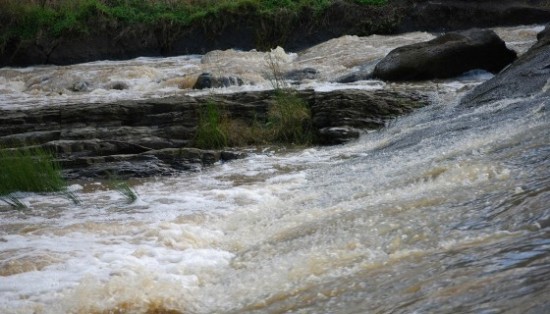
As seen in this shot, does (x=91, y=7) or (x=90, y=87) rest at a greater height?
(x=91, y=7)

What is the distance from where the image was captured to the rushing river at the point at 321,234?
256 cm

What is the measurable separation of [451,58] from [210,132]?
3.72 metres

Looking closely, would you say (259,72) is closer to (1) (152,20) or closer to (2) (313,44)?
(2) (313,44)

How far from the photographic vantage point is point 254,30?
56.2 ft

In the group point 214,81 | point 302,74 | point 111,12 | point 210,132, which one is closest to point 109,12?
point 111,12

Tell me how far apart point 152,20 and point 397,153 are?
42.4ft

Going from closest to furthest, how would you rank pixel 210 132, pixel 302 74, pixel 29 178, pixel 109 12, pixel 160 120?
pixel 29 178
pixel 210 132
pixel 160 120
pixel 302 74
pixel 109 12

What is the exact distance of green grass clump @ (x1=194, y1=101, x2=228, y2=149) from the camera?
313 inches

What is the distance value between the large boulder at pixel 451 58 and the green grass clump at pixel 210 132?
310cm

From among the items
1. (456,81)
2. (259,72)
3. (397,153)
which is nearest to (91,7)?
(259,72)

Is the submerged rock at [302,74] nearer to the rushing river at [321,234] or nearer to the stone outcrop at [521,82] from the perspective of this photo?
the stone outcrop at [521,82]

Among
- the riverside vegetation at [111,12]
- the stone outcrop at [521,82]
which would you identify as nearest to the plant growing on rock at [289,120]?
the stone outcrop at [521,82]

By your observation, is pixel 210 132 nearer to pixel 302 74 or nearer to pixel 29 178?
pixel 29 178

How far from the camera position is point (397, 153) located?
591 cm
